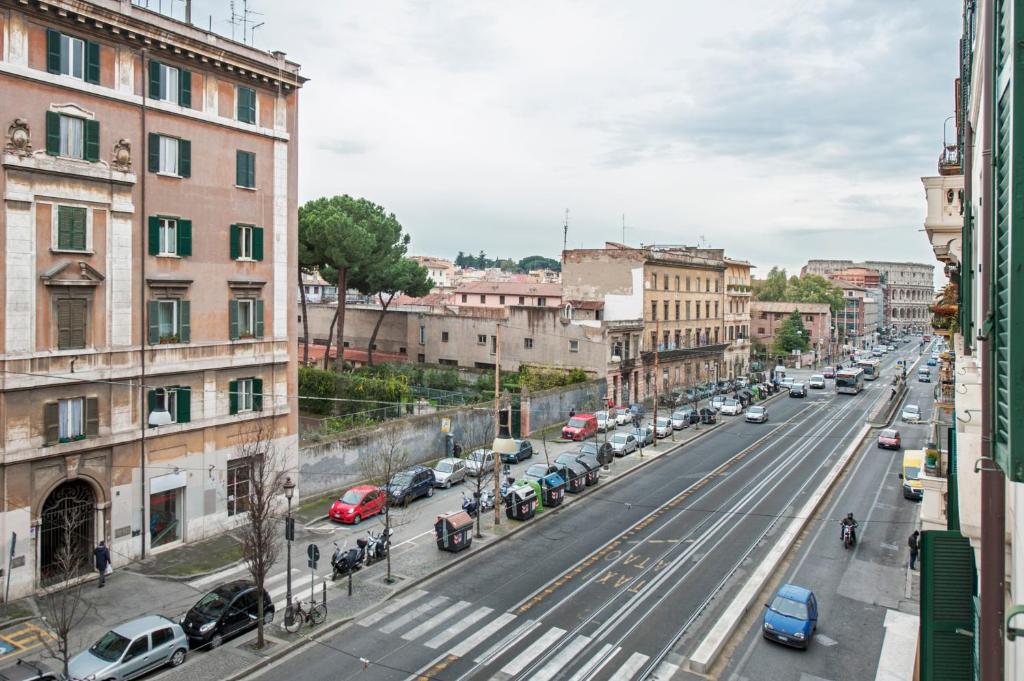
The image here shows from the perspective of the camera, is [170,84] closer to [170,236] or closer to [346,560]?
[170,236]

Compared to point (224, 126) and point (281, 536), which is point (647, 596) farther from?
point (224, 126)

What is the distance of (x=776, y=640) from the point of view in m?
21.0

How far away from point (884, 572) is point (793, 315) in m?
86.5

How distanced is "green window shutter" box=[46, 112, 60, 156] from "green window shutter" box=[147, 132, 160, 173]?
3.27 meters

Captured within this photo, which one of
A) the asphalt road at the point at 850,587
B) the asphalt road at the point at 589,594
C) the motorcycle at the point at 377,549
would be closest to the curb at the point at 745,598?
the asphalt road at the point at 850,587

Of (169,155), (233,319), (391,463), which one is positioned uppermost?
(169,155)

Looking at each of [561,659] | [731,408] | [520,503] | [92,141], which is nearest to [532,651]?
[561,659]

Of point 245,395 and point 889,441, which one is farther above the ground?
point 245,395

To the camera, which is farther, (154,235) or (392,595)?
(154,235)

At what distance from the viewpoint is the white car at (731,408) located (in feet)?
208

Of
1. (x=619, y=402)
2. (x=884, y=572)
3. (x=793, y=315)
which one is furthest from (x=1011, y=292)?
(x=793, y=315)

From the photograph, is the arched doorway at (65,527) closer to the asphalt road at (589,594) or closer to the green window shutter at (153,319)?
the green window shutter at (153,319)

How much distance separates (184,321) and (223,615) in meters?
12.5

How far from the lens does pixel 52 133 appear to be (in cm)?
2458
